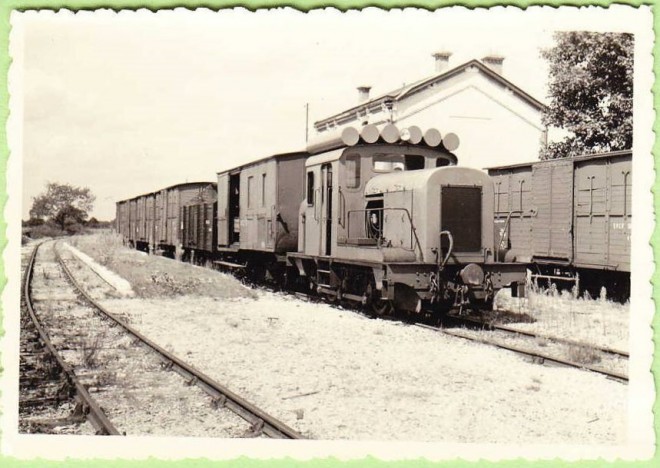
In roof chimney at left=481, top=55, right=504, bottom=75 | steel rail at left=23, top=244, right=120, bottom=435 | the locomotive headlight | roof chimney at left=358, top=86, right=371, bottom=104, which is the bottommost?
steel rail at left=23, top=244, right=120, bottom=435

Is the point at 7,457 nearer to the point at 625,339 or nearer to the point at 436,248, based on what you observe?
the point at 436,248

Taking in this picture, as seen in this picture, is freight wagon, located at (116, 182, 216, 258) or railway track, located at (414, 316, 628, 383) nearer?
railway track, located at (414, 316, 628, 383)

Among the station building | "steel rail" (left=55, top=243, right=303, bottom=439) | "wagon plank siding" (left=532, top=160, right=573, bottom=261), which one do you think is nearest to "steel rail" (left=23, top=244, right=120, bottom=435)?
"steel rail" (left=55, top=243, right=303, bottom=439)

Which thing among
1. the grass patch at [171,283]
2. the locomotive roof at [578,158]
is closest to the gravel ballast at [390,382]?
the grass patch at [171,283]

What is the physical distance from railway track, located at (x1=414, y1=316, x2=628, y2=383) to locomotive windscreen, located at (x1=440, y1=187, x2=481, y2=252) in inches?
47.8

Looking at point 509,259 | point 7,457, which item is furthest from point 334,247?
point 7,457

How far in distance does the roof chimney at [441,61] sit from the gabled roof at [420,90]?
0.40 m

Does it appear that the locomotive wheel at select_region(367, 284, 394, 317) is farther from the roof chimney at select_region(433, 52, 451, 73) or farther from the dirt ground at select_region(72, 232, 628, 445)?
the roof chimney at select_region(433, 52, 451, 73)

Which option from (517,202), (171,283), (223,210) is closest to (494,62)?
(171,283)

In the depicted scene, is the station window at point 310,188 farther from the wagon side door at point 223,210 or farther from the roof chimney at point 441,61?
the wagon side door at point 223,210

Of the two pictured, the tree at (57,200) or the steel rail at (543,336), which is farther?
the steel rail at (543,336)

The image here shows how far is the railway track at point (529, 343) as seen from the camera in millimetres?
7590

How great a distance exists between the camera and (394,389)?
21.6 feet

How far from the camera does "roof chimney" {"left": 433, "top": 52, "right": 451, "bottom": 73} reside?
22.2ft
